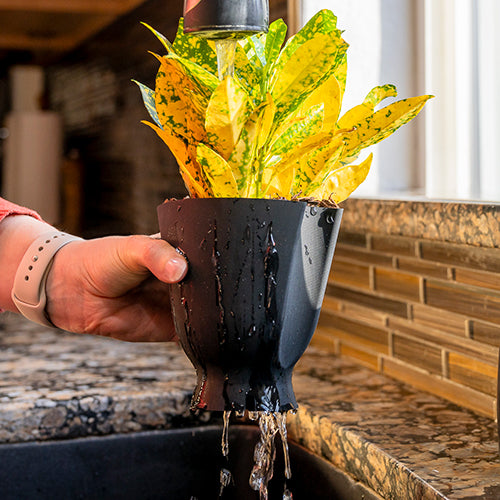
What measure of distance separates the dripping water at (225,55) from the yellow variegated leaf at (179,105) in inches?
1.1

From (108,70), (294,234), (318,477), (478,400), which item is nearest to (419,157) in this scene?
(478,400)

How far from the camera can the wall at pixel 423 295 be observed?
0.80 metres

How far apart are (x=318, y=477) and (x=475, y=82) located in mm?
619

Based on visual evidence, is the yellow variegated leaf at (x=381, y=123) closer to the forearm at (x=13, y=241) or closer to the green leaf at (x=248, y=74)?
the green leaf at (x=248, y=74)

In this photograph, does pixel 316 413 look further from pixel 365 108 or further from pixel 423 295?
pixel 365 108

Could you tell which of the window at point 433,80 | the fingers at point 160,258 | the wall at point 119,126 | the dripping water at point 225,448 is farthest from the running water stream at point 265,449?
the wall at point 119,126

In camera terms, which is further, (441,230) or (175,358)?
(175,358)

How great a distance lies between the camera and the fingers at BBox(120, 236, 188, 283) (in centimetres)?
52

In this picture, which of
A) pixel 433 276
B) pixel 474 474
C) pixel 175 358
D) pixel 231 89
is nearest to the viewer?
pixel 231 89

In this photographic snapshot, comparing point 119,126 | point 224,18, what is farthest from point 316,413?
point 119,126

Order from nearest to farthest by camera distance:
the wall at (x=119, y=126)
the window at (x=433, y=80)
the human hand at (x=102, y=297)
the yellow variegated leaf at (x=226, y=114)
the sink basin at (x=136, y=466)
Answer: the yellow variegated leaf at (x=226, y=114) → the human hand at (x=102, y=297) → the sink basin at (x=136, y=466) → the window at (x=433, y=80) → the wall at (x=119, y=126)

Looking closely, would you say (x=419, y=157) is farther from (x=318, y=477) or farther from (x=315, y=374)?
(x=318, y=477)

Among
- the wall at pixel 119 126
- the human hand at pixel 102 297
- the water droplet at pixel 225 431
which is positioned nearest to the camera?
the water droplet at pixel 225 431

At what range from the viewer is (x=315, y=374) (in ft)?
3.35
